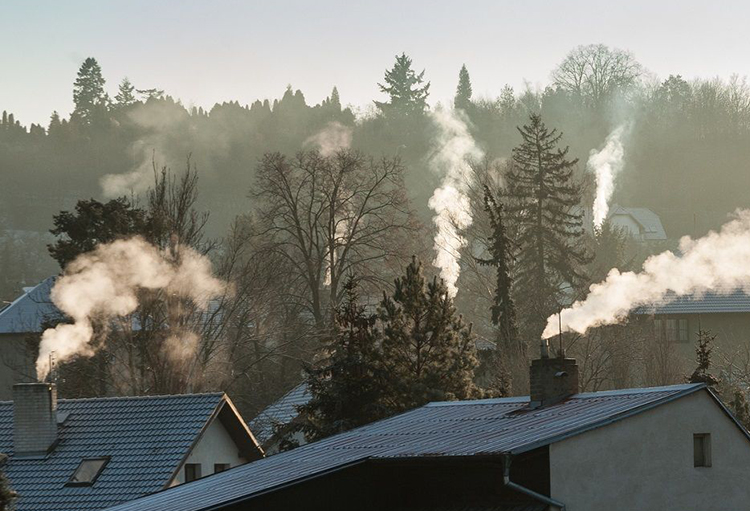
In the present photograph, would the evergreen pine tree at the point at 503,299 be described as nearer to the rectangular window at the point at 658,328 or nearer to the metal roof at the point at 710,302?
the rectangular window at the point at 658,328

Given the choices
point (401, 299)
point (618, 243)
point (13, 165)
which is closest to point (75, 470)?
point (401, 299)

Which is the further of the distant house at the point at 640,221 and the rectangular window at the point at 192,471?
the distant house at the point at 640,221

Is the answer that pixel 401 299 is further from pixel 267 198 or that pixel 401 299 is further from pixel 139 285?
pixel 267 198

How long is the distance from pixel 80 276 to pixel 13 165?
104606mm

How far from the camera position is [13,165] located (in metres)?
152

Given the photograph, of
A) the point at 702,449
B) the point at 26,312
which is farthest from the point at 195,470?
the point at 26,312

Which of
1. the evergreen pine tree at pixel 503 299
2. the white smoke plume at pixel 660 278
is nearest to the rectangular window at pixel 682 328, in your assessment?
the evergreen pine tree at pixel 503 299

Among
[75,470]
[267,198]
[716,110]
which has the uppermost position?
[716,110]

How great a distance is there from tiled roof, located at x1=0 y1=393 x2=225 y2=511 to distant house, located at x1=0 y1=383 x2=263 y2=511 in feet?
0.07

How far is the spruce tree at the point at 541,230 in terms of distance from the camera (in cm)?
6875

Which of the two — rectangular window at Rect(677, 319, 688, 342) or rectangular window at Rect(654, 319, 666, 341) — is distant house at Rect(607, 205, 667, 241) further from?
rectangular window at Rect(654, 319, 666, 341)

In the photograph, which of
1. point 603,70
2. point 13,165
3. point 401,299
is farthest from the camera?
point 13,165

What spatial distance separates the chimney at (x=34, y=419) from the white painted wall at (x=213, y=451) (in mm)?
3544

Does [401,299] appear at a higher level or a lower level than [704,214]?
lower
